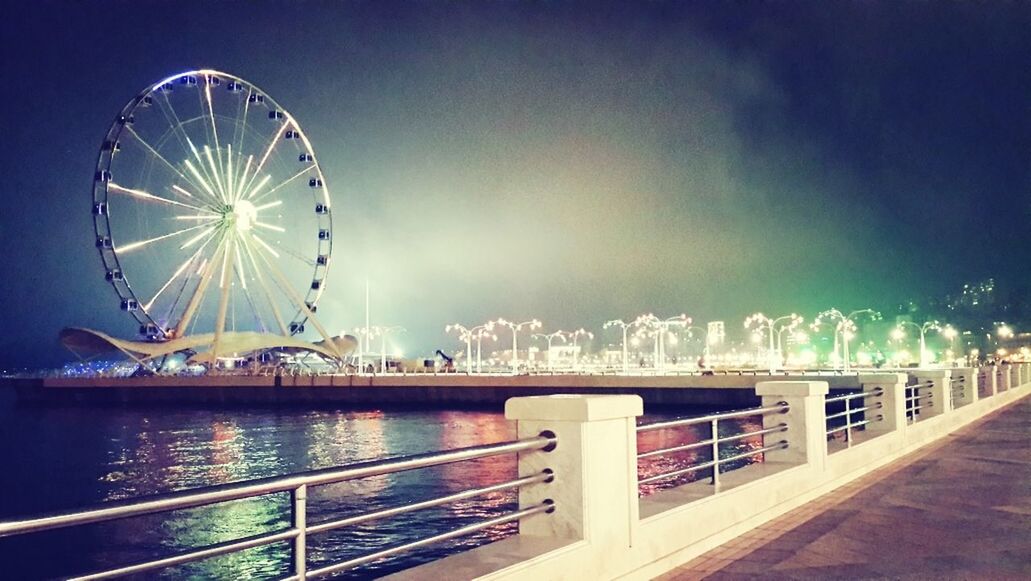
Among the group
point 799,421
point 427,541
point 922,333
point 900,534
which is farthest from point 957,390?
point 922,333

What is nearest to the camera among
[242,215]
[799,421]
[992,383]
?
[799,421]

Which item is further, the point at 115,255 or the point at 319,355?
the point at 319,355

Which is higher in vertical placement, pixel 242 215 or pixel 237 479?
pixel 242 215

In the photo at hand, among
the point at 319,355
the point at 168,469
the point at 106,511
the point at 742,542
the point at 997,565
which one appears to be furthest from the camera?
the point at 319,355

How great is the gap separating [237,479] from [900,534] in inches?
1241

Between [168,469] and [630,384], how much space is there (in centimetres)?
4621

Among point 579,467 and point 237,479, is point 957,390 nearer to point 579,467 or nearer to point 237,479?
point 237,479

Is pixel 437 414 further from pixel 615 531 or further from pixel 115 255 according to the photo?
pixel 615 531

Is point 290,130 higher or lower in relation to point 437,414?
higher

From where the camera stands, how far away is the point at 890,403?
17.6m

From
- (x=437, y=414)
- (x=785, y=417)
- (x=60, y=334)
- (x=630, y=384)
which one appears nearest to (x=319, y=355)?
(x=60, y=334)

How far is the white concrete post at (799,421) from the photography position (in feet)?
39.4

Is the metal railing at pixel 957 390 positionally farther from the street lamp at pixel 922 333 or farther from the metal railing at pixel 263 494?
the street lamp at pixel 922 333

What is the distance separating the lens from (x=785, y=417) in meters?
12.2
